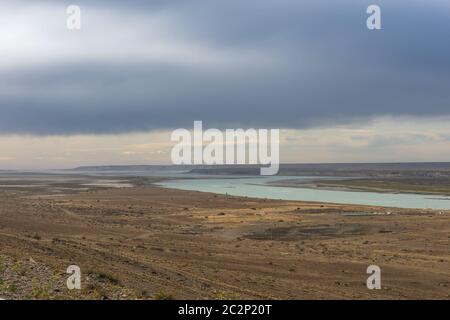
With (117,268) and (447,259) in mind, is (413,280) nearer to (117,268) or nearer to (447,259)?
(447,259)

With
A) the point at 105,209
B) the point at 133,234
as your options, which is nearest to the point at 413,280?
the point at 133,234

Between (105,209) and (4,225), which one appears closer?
(4,225)

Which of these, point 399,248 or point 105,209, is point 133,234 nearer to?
point 399,248
